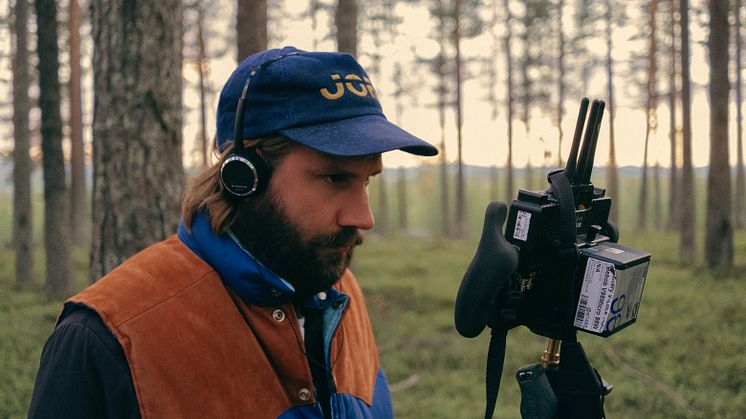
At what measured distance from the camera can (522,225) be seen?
1640 millimetres

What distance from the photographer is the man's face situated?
1.84 metres

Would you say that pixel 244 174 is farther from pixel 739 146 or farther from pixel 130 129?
pixel 739 146

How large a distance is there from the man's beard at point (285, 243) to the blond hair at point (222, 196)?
0.04m

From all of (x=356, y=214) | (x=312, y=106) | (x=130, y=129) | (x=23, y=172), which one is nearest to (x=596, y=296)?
(x=356, y=214)

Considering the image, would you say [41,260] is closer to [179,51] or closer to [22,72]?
[22,72]

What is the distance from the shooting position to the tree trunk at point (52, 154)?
9797 millimetres

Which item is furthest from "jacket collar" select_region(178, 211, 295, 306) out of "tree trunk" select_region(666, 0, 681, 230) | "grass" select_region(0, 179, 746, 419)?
"tree trunk" select_region(666, 0, 681, 230)

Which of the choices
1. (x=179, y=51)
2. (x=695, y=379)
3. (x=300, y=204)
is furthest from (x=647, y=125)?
(x=300, y=204)

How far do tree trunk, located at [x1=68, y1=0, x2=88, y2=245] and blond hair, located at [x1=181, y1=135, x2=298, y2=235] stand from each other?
62.0ft

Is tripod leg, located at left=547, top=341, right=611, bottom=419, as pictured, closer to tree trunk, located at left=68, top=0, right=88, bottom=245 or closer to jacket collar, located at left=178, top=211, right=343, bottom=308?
jacket collar, located at left=178, top=211, right=343, bottom=308

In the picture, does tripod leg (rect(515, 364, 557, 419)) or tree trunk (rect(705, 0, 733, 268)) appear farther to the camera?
tree trunk (rect(705, 0, 733, 268))

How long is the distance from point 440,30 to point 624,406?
24558 millimetres

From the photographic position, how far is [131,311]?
1.67 metres

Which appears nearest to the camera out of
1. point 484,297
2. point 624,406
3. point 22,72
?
point 484,297
